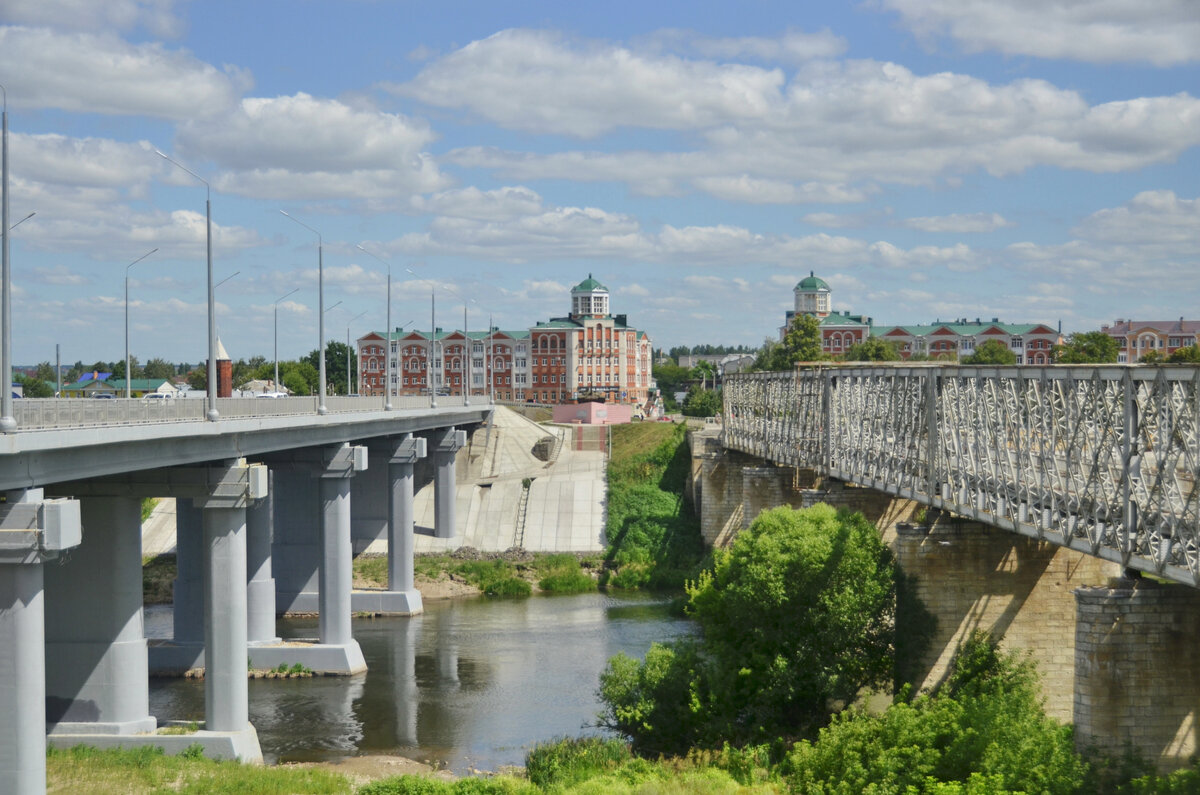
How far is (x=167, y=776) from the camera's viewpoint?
3759 centimetres

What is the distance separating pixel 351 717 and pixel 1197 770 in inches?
1204

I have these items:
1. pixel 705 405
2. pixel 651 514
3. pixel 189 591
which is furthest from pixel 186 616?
pixel 705 405

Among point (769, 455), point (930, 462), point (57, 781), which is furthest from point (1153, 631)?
point (769, 455)

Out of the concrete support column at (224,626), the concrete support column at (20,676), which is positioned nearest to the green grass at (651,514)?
the concrete support column at (224,626)

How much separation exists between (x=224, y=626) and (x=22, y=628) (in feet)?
40.8

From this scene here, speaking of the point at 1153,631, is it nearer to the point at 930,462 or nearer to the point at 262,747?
the point at 930,462

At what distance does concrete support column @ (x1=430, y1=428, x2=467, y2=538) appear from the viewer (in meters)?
86.9

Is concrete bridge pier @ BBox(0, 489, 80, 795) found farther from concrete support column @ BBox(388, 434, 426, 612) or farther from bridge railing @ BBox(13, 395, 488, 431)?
concrete support column @ BBox(388, 434, 426, 612)

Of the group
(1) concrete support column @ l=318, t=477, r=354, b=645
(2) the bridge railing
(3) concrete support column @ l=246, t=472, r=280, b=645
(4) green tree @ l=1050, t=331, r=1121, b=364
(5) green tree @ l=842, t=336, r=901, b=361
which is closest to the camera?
(2) the bridge railing

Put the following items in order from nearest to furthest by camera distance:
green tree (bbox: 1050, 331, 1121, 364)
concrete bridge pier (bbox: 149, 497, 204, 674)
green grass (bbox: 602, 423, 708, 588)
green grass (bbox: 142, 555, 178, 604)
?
concrete bridge pier (bbox: 149, 497, 204, 674), green grass (bbox: 142, 555, 178, 604), green grass (bbox: 602, 423, 708, 588), green tree (bbox: 1050, 331, 1121, 364)

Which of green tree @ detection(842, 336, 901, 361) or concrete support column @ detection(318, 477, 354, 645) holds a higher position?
green tree @ detection(842, 336, 901, 361)

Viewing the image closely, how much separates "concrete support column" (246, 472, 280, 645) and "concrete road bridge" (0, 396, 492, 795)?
2.7 inches

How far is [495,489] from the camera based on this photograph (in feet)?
306

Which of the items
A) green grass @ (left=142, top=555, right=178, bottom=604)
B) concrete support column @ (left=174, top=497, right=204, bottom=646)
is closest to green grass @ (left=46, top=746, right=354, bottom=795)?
concrete support column @ (left=174, top=497, right=204, bottom=646)
